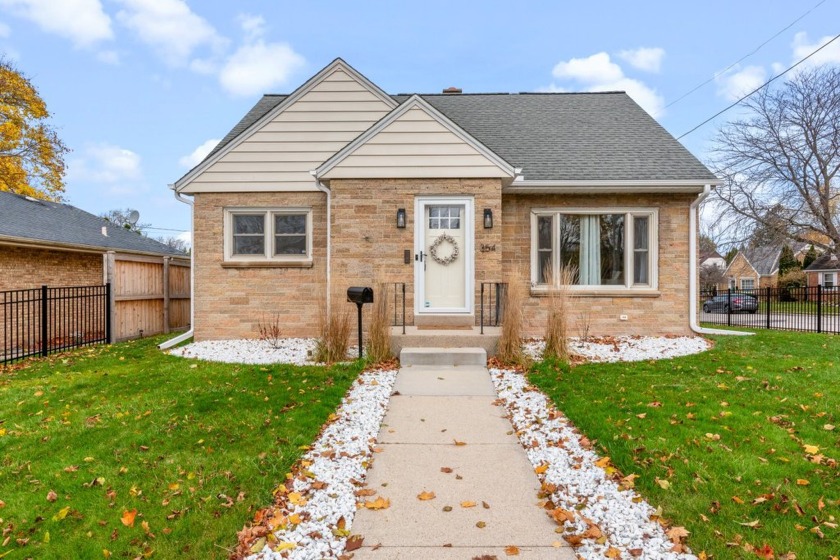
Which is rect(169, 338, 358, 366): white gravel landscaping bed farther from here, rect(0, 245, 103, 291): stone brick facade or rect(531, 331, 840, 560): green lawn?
rect(0, 245, 103, 291): stone brick facade

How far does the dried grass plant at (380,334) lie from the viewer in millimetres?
6328

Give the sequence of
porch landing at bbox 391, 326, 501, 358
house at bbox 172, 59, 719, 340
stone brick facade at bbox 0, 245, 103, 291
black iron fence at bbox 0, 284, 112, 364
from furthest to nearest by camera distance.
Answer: stone brick facade at bbox 0, 245, 103, 291
black iron fence at bbox 0, 284, 112, 364
house at bbox 172, 59, 719, 340
porch landing at bbox 391, 326, 501, 358

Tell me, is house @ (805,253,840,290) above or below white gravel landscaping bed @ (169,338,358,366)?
above

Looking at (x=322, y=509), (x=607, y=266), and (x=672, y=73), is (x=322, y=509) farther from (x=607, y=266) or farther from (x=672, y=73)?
(x=672, y=73)

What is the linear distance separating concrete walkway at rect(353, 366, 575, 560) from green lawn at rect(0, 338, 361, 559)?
2.46ft

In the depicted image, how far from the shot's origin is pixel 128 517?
8.64 ft

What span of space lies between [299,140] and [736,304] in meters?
19.5

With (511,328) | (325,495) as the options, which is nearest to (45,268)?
(511,328)

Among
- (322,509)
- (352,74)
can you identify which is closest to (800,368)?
(322,509)

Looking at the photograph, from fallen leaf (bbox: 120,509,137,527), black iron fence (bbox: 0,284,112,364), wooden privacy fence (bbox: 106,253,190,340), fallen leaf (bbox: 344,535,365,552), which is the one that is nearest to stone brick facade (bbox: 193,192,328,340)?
black iron fence (bbox: 0,284,112,364)

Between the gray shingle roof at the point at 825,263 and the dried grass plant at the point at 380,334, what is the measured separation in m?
42.2

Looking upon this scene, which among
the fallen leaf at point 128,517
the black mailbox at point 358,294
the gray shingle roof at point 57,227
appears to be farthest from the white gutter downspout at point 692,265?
the gray shingle roof at point 57,227

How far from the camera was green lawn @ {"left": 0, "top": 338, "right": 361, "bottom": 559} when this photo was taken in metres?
2.52

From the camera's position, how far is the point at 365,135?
7.57 meters
